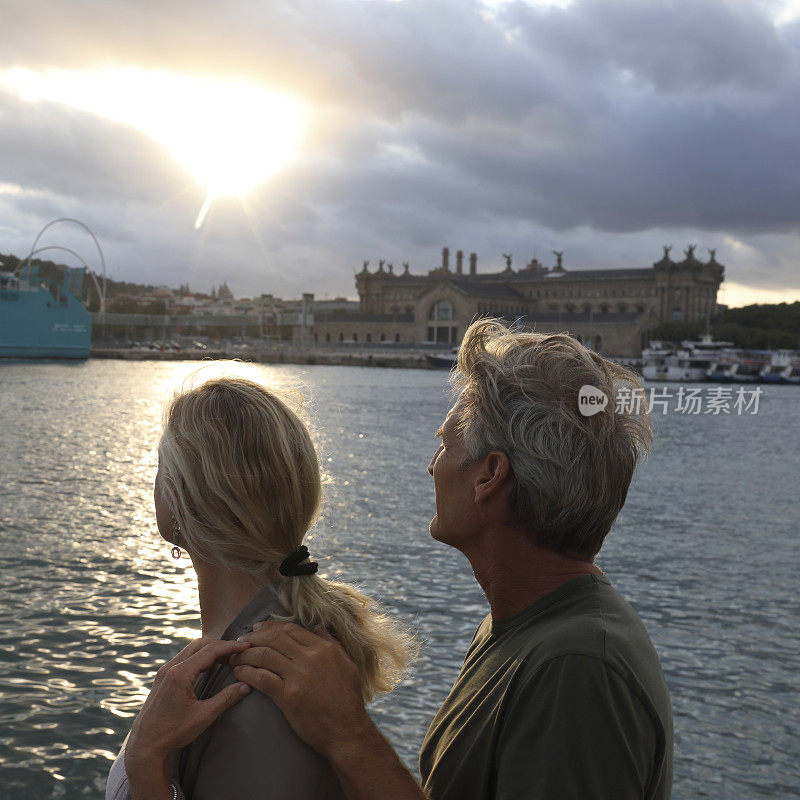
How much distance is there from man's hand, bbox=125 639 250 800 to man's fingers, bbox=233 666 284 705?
0.5 inches

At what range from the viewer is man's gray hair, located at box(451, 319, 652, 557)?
4.70 ft

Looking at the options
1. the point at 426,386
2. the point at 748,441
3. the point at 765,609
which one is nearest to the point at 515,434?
the point at 765,609

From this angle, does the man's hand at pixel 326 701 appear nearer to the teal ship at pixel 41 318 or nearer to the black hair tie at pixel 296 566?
the black hair tie at pixel 296 566

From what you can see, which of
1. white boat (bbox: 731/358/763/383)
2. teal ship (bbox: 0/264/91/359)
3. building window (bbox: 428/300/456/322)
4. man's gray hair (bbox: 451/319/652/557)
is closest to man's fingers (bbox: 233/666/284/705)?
man's gray hair (bbox: 451/319/652/557)

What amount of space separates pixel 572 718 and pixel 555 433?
44 cm

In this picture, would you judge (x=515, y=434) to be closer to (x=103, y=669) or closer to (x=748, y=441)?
(x=103, y=669)

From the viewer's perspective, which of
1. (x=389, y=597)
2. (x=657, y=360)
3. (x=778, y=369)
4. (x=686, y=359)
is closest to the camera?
(x=389, y=597)

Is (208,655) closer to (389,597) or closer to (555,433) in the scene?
(555,433)

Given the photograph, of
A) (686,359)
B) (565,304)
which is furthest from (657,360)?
(565,304)

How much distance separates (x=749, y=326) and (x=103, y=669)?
3584 inches

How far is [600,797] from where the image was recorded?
1.21 m

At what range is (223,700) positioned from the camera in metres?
1.24

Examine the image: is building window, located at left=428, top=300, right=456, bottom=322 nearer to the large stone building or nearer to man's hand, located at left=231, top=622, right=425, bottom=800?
the large stone building

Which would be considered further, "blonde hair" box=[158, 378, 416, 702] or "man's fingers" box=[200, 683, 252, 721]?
"blonde hair" box=[158, 378, 416, 702]
